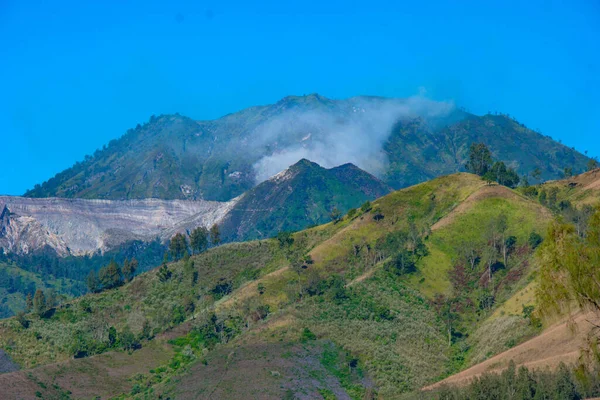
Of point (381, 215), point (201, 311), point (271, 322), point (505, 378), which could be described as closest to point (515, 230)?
point (381, 215)

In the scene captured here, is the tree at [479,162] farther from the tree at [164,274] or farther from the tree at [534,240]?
the tree at [164,274]

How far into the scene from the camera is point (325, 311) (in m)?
126

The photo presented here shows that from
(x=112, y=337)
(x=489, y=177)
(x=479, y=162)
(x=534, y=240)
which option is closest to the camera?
(x=534, y=240)

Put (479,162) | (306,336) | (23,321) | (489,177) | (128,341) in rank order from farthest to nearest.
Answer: (479,162) → (489,177) → (23,321) → (128,341) → (306,336)

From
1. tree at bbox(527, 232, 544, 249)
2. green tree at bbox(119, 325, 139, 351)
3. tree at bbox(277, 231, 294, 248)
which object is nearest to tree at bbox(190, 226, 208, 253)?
tree at bbox(277, 231, 294, 248)

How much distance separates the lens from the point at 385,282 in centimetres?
13512

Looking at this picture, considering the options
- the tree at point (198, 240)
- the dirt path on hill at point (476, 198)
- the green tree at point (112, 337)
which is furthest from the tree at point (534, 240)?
the tree at point (198, 240)

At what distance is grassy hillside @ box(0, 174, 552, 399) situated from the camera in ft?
346

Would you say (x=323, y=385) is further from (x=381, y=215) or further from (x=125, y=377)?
(x=381, y=215)

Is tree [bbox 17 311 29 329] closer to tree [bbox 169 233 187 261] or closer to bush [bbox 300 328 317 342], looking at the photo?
tree [bbox 169 233 187 261]

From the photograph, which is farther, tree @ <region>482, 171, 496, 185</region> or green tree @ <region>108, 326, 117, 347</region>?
tree @ <region>482, 171, 496, 185</region>

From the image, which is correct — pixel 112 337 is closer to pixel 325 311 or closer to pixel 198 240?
pixel 325 311

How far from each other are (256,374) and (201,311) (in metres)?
49.4

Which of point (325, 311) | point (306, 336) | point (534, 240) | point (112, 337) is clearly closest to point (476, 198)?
point (534, 240)
